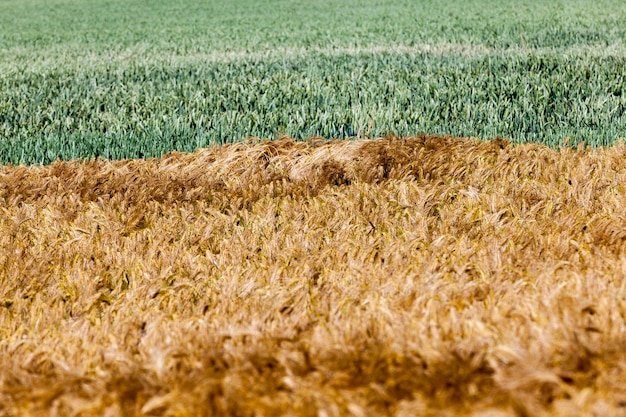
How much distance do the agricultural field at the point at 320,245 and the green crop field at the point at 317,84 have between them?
0.05 meters

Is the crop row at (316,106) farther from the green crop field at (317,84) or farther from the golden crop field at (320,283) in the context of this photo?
the golden crop field at (320,283)

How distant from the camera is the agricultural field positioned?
2439mm

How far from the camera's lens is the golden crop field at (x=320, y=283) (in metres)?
2.38

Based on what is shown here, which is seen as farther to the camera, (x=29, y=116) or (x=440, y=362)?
(x=29, y=116)

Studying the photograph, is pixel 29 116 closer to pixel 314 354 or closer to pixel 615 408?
pixel 314 354

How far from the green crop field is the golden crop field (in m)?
1.14

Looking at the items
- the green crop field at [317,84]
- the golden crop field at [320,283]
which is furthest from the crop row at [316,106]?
the golden crop field at [320,283]

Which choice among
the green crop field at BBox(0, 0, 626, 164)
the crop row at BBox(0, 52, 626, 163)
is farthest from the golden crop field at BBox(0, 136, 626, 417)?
the green crop field at BBox(0, 0, 626, 164)

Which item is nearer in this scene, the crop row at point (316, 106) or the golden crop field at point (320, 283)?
the golden crop field at point (320, 283)

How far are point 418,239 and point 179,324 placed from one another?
1.48 meters

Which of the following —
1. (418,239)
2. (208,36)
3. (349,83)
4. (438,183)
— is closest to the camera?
(418,239)

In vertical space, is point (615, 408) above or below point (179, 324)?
above

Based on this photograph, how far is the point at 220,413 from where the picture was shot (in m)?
2.31

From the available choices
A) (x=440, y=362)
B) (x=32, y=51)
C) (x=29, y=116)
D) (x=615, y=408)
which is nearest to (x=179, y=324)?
(x=440, y=362)
